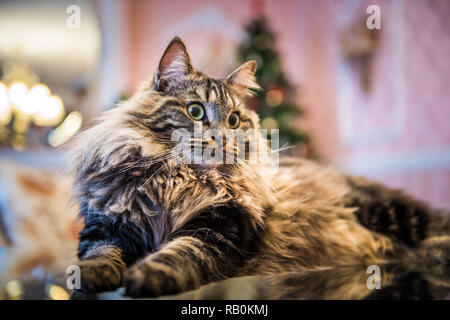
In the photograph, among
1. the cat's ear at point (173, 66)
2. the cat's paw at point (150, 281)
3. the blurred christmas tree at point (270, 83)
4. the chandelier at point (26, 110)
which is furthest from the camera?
the chandelier at point (26, 110)

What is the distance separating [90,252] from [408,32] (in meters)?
2.89

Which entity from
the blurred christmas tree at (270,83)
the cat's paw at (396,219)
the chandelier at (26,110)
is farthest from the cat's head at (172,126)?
the chandelier at (26,110)

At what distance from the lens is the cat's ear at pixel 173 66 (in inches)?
37.2

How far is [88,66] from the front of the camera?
418cm

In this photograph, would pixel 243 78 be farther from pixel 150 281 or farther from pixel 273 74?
pixel 273 74

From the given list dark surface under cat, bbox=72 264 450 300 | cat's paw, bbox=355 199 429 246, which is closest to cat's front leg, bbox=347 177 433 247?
cat's paw, bbox=355 199 429 246

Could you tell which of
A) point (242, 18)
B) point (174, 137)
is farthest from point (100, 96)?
point (174, 137)

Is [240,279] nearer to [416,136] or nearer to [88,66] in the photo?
[416,136]

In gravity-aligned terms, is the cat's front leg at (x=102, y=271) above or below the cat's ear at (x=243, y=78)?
below

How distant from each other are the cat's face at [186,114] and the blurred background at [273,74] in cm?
112

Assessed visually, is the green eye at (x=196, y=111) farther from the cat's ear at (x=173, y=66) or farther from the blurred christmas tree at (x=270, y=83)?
the blurred christmas tree at (x=270, y=83)

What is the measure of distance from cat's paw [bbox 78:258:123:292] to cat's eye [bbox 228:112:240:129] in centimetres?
54

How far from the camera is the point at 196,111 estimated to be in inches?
38.8

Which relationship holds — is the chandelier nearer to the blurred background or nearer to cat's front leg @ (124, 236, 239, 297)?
the blurred background
